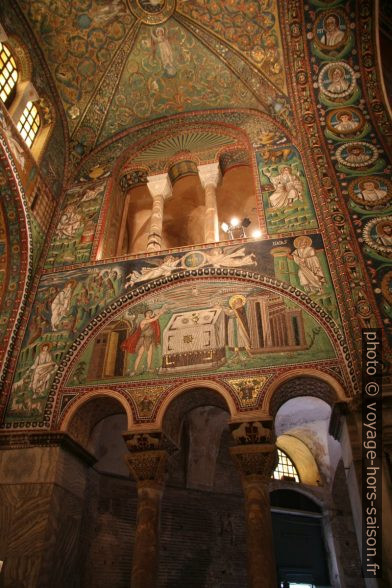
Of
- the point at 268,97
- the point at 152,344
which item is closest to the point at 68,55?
the point at 268,97

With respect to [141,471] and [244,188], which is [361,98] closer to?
[244,188]

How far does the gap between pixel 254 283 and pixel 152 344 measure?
1.90 metres

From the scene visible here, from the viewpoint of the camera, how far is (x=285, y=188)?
8.77 m

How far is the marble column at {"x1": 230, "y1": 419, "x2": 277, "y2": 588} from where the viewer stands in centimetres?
524

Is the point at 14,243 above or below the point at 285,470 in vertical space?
above

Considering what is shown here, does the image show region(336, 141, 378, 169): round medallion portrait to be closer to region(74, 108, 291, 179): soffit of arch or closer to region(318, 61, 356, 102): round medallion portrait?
region(318, 61, 356, 102): round medallion portrait

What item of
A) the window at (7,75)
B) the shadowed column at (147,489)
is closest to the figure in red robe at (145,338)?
the shadowed column at (147,489)

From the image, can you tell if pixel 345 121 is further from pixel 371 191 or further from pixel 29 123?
pixel 29 123

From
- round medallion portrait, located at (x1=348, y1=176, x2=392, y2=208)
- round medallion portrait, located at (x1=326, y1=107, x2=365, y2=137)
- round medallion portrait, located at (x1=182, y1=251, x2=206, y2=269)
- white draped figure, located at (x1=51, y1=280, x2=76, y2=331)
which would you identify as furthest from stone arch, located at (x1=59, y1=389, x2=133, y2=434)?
round medallion portrait, located at (x1=326, y1=107, x2=365, y2=137)

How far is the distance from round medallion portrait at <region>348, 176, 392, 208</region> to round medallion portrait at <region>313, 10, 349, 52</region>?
10.5 ft

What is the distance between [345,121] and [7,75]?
6.82 meters

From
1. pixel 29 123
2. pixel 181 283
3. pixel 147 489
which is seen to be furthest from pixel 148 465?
pixel 29 123

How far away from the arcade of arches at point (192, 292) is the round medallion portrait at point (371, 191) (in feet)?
0.09

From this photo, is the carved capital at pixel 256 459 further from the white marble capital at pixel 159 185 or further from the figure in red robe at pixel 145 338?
the white marble capital at pixel 159 185
